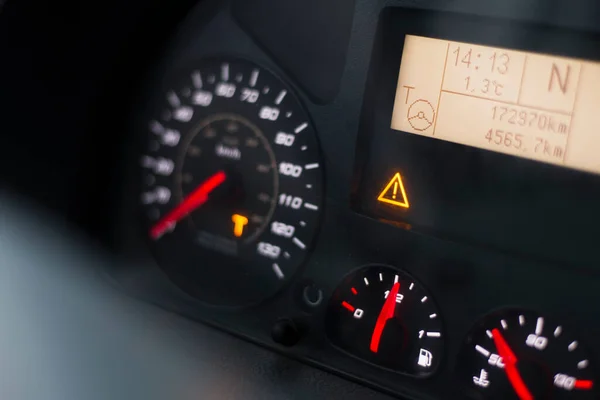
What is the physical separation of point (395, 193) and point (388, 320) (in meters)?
0.24

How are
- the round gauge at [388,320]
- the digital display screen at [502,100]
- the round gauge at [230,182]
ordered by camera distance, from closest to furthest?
the digital display screen at [502,100] → the round gauge at [388,320] → the round gauge at [230,182]

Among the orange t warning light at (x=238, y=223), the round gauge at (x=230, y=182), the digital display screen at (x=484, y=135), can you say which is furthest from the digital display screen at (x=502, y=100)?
the orange t warning light at (x=238, y=223)

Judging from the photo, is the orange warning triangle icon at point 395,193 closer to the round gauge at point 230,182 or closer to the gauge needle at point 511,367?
the round gauge at point 230,182

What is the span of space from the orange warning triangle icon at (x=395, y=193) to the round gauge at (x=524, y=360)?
27cm

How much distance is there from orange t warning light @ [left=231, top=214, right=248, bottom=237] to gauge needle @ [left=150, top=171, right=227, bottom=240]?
0.08 metres

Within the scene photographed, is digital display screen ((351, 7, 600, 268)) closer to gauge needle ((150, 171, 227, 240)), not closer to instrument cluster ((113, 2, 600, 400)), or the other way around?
instrument cluster ((113, 2, 600, 400))

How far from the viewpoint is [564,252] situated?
148 centimetres

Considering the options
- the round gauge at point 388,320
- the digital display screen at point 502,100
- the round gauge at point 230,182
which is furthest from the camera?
the round gauge at point 230,182

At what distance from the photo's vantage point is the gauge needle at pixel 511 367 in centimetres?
152

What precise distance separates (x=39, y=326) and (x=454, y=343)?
88 cm

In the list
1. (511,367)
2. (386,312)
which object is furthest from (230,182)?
(511,367)

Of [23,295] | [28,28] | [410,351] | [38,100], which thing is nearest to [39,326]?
[23,295]

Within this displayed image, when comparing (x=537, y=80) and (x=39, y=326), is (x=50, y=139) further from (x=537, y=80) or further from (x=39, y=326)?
(x=537, y=80)

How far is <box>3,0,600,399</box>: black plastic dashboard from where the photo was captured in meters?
1.48
